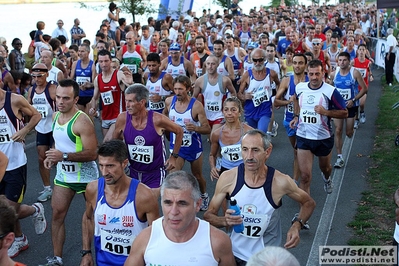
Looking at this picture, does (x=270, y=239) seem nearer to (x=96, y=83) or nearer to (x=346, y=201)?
(x=346, y=201)

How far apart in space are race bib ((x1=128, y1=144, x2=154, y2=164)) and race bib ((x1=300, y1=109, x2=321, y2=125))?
224 cm

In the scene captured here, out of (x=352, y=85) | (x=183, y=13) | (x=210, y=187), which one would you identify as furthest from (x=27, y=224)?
(x=183, y=13)

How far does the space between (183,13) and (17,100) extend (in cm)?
2024

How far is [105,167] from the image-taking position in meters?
4.61

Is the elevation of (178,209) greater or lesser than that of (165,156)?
greater

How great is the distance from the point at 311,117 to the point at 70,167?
3.09 meters

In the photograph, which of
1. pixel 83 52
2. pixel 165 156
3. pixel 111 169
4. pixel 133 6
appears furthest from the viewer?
pixel 133 6

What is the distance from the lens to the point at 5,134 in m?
6.52

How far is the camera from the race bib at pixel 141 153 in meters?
6.32

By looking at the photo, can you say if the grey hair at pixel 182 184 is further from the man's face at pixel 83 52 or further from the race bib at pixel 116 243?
the man's face at pixel 83 52

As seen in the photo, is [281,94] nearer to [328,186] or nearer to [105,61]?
[328,186]

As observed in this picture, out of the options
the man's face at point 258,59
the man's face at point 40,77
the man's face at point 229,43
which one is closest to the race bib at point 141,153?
the man's face at point 40,77

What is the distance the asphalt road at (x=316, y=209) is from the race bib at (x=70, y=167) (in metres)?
0.94

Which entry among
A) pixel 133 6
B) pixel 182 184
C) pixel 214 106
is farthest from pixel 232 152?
pixel 133 6
